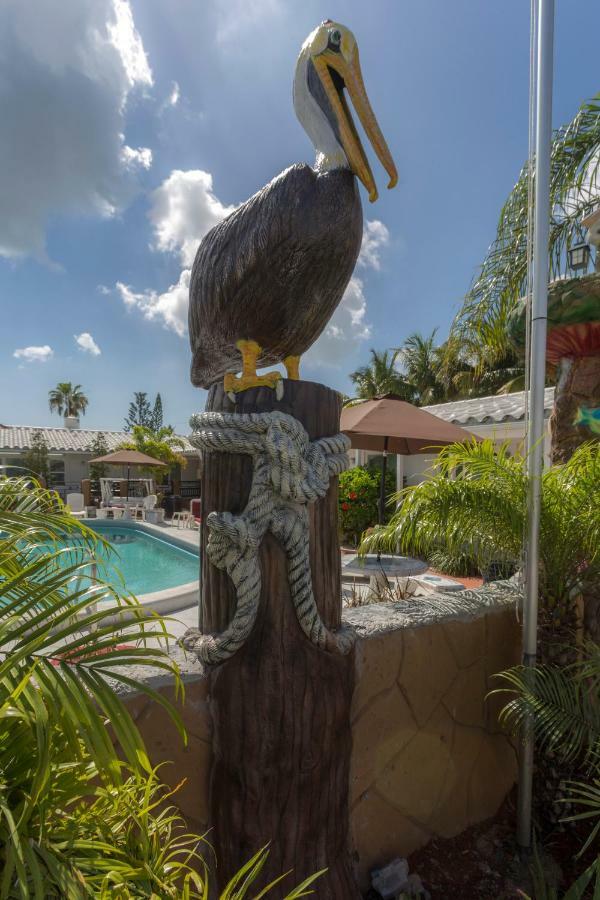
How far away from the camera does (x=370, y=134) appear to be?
1.99 meters

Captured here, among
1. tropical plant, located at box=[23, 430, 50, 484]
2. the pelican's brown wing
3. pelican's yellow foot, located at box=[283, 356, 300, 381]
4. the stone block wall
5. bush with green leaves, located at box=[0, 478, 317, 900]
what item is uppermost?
the pelican's brown wing

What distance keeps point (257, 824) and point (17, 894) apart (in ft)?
2.95

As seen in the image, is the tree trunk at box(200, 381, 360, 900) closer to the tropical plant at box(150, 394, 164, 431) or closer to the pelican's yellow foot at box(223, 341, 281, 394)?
the pelican's yellow foot at box(223, 341, 281, 394)

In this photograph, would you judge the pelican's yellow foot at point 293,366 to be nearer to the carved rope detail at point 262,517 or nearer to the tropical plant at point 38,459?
the carved rope detail at point 262,517

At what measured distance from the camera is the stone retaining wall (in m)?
1.60

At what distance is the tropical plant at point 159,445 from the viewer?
19.7 metres

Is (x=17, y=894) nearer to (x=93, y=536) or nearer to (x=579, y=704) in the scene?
(x=93, y=536)

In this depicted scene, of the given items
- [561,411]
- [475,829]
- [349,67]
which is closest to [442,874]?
[475,829]

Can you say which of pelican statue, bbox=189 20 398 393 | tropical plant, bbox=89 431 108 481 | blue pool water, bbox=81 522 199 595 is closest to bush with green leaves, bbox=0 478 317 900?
pelican statue, bbox=189 20 398 393

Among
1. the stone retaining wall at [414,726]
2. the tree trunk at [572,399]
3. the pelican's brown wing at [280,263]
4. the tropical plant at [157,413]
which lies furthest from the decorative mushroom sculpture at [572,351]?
the tropical plant at [157,413]

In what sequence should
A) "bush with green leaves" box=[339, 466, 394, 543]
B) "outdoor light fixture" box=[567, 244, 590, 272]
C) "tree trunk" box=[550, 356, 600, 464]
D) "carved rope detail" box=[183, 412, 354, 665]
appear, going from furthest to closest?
"bush with green leaves" box=[339, 466, 394, 543] < "outdoor light fixture" box=[567, 244, 590, 272] < "tree trunk" box=[550, 356, 600, 464] < "carved rope detail" box=[183, 412, 354, 665]

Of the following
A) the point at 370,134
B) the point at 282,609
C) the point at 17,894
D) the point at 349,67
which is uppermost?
the point at 349,67

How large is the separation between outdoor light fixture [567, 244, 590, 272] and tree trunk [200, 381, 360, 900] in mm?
3391

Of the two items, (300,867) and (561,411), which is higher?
(561,411)
